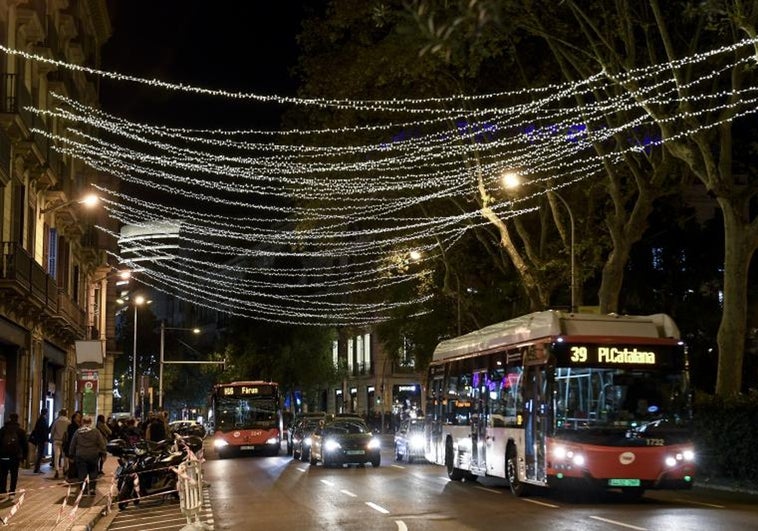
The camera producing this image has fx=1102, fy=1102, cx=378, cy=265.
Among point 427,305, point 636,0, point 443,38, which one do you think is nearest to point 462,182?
point 636,0

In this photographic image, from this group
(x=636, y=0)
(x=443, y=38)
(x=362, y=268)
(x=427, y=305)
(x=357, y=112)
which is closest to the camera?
(x=443, y=38)

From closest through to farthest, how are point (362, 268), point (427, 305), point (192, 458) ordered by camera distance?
1. point (192, 458)
2. point (427, 305)
3. point (362, 268)

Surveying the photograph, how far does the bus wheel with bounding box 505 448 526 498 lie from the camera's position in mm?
20734

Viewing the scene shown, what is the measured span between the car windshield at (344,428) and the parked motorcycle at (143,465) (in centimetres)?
1120

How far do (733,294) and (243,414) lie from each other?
73.3ft

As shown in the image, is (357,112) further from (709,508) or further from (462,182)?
(709,508)

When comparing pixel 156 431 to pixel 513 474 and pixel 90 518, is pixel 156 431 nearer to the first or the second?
pixel 90 518

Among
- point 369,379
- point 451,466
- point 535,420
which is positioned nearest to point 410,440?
point 451,466

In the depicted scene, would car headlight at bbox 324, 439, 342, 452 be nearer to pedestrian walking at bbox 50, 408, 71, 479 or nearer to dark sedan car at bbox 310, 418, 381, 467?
dark sedan car at bbox 310, 418, 381, 467

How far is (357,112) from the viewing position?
111 ft

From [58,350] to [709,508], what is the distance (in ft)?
89.5

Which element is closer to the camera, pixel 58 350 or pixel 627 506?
pixel 627 506

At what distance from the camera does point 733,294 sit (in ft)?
84.6

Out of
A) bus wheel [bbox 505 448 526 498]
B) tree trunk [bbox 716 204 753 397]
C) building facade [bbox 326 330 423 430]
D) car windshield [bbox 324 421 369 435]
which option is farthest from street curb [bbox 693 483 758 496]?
building facade [bbox 326 330 423 430]
